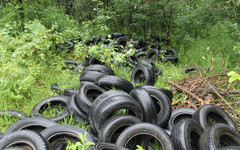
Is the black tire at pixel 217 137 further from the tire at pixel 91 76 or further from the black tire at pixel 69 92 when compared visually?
the black tire at pixel 69 92

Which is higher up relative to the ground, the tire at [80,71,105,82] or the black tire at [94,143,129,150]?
the tire at [80,71,105,82]

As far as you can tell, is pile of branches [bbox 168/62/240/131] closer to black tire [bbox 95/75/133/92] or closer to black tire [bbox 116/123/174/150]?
black tire [bbox 95/75/133/92]

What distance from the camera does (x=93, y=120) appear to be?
305 cm

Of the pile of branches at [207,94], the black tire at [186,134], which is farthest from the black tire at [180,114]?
the black tire at [186,134]

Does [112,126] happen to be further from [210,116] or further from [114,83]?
[210,116]

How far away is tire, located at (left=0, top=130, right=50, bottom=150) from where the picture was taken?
2254 mm

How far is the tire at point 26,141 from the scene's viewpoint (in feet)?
7.39

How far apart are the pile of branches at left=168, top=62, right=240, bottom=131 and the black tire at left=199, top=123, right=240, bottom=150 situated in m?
1.26

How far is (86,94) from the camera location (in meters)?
3.88

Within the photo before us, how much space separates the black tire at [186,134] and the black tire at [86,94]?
1.75m

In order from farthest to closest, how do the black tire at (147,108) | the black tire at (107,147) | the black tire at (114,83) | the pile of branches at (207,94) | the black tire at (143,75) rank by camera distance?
the black tire at (143,75) → the pile of branches at (207,94) → the black tire at (114,83) → the black tire at (147,108) → the black tire at (107,147)

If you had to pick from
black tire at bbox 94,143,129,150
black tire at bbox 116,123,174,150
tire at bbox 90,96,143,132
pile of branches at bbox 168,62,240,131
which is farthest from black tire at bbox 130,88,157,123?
pile of branches at bbox 168,62,240,131

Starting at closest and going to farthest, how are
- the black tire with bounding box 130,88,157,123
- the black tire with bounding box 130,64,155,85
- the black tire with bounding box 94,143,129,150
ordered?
the black tire with bounding box 94,143,129,150, the black tire with bounding box 130,88,157,123, the black tire with bounding box 130,64,155,85

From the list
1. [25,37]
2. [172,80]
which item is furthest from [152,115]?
[25,37]
